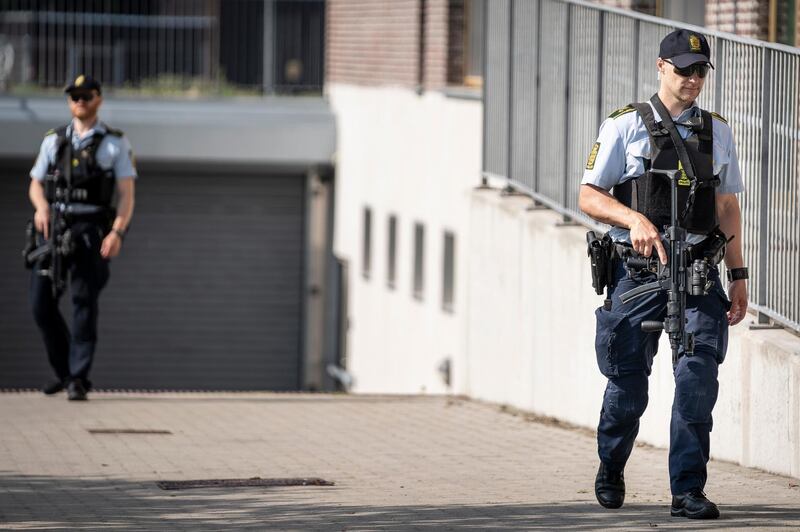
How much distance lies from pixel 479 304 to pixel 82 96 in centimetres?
413

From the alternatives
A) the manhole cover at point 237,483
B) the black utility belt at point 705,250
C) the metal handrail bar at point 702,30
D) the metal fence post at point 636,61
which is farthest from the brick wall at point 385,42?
the black utility belt at point 705,250

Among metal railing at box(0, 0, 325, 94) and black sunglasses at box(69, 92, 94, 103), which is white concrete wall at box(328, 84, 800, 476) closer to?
metal railing at box(0, 0, 325, 94)

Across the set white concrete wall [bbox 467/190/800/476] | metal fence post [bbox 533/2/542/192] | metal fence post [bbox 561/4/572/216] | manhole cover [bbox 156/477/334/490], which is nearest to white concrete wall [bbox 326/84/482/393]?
white concrete wall [bbox 467/190/800/476]

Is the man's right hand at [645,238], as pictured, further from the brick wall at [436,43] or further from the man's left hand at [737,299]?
the brick wall at [436,43]

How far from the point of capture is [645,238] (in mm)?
6434

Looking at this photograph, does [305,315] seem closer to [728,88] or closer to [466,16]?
[466,16]

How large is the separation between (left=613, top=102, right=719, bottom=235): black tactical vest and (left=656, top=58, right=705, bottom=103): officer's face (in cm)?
12

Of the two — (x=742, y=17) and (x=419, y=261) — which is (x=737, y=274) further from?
(x=419, y=261)

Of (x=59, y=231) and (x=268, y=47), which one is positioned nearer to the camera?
(x=59, y=231)

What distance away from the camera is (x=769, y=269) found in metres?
8.79

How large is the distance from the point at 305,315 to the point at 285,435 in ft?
57.7

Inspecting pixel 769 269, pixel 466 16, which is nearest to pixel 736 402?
pixel 769 269

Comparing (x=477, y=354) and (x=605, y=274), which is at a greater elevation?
(x=605, y=274)

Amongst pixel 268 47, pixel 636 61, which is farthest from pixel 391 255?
pixel 636 61
